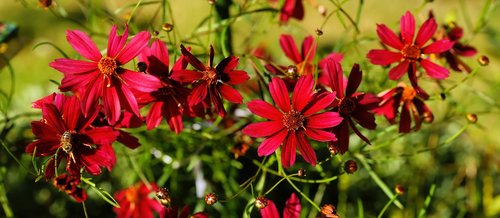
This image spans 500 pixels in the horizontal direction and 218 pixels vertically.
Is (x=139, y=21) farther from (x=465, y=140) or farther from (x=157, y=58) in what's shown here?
(x=157, y=58)

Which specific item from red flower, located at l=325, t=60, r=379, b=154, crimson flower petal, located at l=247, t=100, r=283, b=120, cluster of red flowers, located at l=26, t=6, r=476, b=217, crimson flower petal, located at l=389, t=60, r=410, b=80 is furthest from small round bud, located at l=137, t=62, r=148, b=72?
crimson flower petal, located at l=389, t=60, r=410, b=80

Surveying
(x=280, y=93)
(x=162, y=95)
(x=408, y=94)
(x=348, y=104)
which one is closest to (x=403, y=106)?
(x=408, y=94)

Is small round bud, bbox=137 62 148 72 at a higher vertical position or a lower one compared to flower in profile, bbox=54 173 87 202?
higher

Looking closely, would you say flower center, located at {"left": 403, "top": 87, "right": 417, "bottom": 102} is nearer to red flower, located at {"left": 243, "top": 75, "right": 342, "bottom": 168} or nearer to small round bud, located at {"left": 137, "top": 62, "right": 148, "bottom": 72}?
red flower, located at {"left": 243, "top": 75, "right": 342, "bottom": 168}

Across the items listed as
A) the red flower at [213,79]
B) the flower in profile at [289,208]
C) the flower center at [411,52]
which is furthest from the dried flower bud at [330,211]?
the flower center at [411,52]

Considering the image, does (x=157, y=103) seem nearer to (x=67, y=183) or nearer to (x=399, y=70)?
(x=67, y=183)

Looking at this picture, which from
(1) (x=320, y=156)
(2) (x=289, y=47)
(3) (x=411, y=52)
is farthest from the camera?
(1) (x=320, y=156)

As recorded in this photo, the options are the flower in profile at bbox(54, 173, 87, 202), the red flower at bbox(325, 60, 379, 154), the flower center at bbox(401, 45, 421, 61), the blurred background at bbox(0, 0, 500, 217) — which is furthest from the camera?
the blurred background at bbox(0, 0, 500, 217)

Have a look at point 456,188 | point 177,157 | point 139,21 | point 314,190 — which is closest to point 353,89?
point 177,157
